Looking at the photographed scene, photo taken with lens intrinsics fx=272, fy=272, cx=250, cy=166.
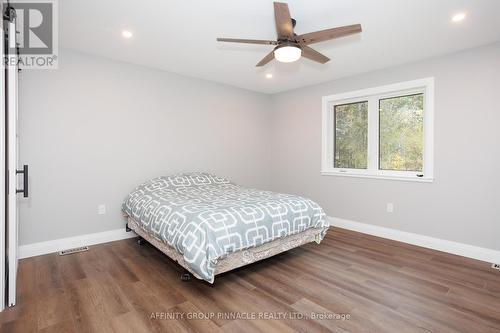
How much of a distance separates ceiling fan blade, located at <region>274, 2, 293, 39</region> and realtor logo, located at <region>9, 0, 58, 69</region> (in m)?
1.85

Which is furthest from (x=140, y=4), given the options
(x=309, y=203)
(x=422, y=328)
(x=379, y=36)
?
(x=422, y=328)

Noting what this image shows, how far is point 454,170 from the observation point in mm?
3242

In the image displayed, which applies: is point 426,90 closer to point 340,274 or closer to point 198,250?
point 340,274

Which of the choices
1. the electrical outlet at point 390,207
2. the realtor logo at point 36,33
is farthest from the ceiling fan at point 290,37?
the electrical outlet at point 390,207

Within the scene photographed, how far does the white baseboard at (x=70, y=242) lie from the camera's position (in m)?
3.03

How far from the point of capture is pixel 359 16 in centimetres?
244

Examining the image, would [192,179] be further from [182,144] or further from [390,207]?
[390,207]

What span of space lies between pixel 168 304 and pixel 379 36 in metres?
3.20

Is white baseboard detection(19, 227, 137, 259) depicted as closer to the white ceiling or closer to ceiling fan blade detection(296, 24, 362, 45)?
the white ceiling

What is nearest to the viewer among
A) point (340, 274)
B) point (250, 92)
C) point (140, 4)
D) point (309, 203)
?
point (140, 4)

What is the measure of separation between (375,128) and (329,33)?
2.37 m

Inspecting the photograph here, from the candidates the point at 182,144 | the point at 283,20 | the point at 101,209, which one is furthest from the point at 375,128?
the point at 101,209

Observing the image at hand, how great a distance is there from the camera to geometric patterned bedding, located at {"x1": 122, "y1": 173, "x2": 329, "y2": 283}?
222cm

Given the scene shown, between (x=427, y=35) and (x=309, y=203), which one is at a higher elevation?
(x=427, y=35)
